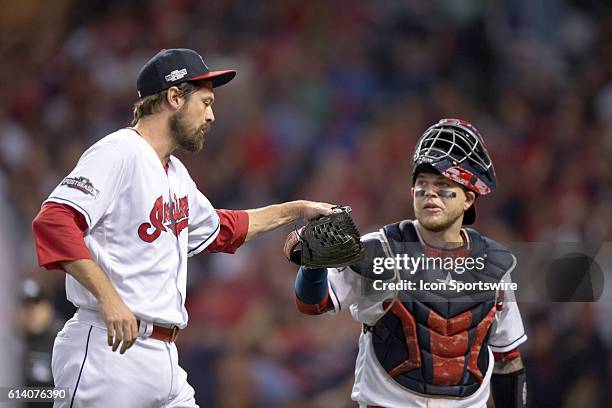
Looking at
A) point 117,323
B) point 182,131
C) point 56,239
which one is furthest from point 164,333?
point 182,131

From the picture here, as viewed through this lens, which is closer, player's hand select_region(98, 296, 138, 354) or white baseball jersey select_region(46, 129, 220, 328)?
player's hand select_region(98, 296, 138, 354)

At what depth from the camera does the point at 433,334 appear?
343cm

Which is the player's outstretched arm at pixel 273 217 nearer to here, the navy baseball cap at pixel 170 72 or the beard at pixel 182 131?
the beard at pixel 182 131

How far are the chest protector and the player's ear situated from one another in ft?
2.89

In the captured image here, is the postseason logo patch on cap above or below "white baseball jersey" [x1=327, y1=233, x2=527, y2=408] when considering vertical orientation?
above

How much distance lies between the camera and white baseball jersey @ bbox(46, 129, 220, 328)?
3.01 meters

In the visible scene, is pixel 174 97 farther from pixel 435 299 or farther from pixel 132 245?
pixel 435 299

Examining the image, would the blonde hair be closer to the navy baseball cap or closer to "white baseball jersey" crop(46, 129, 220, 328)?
the navy baseball cap

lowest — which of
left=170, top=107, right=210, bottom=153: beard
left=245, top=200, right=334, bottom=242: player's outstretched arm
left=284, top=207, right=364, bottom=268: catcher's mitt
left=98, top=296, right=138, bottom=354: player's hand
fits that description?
left=98, top=296, right=138, bottom=354: player's hand

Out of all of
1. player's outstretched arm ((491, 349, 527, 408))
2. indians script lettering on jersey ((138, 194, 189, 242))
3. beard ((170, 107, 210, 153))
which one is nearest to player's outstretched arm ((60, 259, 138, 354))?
indians script lettering on jersey ((138, 194, 189, 242))

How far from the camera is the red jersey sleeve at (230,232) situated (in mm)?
3662

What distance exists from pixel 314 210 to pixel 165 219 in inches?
23.2

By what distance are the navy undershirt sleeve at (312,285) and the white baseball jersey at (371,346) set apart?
0.27ft

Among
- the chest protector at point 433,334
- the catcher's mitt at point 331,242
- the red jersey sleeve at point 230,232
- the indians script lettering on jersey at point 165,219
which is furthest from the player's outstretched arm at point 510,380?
the indians script lettering on jersey at point 165,219
